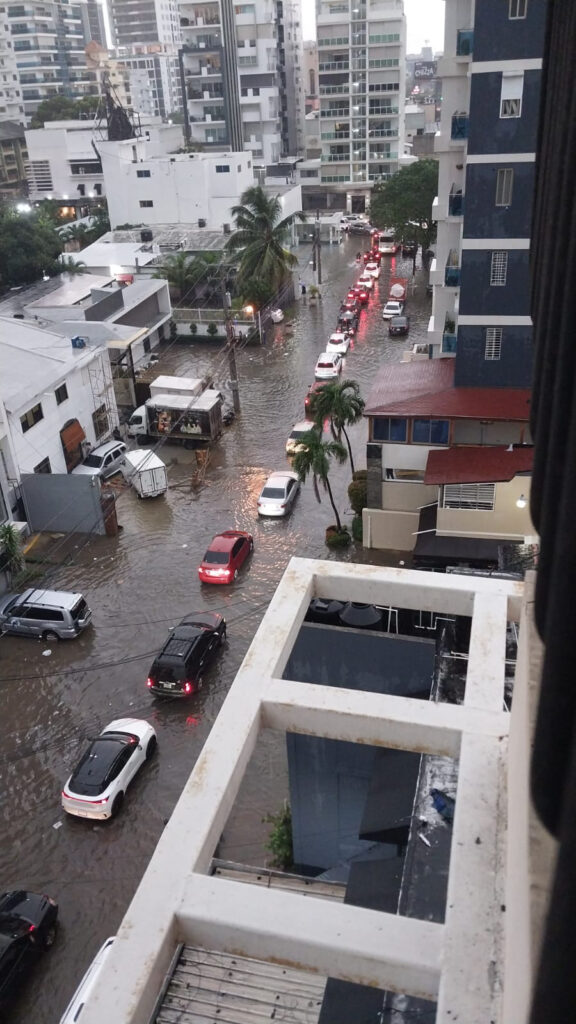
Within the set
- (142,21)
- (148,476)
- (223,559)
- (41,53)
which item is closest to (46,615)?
(223,559)

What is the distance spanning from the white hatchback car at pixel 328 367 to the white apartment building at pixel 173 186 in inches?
1001

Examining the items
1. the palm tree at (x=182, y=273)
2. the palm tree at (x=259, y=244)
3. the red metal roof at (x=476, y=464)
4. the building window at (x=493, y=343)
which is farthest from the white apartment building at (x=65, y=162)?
the red metal roof at (x=476, y=464)

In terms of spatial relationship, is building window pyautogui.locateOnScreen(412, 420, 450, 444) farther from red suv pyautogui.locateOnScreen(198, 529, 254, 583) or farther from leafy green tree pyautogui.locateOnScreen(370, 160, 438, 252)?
leafy green tree pyautogui.locateOnScreen(370, 160, 438, 252)

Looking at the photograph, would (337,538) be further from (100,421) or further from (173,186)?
(173,186)

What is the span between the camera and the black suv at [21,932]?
12.8 metres

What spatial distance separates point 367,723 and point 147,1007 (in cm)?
362

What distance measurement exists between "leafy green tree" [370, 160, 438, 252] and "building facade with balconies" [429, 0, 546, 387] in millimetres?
30182

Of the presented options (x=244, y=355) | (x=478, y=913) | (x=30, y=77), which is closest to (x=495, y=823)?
(x=478, y=913)

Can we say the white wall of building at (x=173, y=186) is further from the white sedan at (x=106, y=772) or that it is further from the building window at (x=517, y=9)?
the white sedan at (x=106, y=772)

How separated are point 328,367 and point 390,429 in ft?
56.9

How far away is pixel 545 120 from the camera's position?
816 centimetres

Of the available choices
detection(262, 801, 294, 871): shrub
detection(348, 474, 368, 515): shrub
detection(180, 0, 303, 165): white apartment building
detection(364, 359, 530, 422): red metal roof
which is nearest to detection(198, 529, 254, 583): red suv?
detection(348, 474, 368, 515): shrub

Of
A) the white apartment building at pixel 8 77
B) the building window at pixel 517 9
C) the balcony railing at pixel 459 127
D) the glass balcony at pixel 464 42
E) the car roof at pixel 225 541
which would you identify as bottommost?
the car roof at pixel 225 541

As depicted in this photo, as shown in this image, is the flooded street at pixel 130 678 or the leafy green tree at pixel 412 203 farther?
the leafy green tree at pixel 412 203
